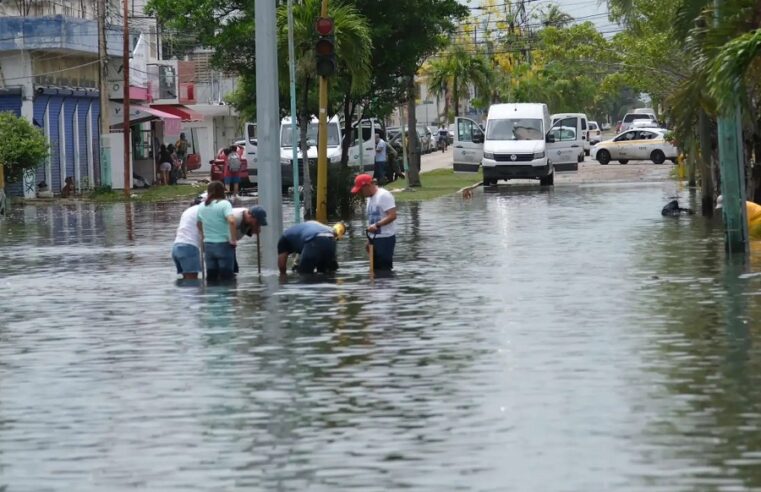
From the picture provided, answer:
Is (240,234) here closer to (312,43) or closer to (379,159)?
(312,43)

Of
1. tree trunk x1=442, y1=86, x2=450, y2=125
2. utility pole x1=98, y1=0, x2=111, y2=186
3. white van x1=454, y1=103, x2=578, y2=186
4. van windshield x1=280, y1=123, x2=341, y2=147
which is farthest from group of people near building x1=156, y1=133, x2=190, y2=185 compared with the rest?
tree trunk x1=442, y1=86, x2=450, y2=125

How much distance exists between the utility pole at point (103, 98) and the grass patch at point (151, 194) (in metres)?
1.26

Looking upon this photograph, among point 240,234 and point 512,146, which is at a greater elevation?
point 512,146

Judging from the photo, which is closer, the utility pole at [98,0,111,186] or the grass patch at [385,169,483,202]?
the grass patch at [385,169,483,202]

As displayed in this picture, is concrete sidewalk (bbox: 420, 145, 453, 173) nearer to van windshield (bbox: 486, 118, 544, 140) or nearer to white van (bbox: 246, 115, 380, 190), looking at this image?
van windshield (bbox: 486, 118, 544, 140)

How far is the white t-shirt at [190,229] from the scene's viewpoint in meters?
21.9

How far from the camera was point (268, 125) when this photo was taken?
24828 mm

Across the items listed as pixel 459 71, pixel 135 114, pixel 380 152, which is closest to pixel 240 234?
pixel 380 152

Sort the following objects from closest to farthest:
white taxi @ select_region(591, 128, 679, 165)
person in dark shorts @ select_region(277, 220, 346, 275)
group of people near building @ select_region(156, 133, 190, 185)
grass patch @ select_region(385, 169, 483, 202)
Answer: person in dark shorts @ select_region(277, 220, 346, 275), grass patch @ select_region(385, 169, 483, 202), group of people near building @ select_region(156, 133, 190, 185), white taxi @ select_region(591, 128, 679, 165)

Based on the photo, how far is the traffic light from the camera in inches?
1045

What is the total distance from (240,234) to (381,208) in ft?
6.11

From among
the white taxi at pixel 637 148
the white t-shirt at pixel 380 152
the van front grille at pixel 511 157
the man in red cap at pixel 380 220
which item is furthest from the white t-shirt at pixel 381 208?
the white taxi at pixel 637 148

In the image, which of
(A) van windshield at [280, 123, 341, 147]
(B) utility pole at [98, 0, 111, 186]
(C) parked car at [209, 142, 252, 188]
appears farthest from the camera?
(B) utility pole at [98, 0, 111, 186]

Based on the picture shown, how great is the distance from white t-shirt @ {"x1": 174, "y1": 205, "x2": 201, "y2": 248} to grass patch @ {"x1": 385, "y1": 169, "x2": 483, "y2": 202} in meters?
24.9
